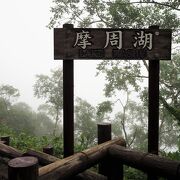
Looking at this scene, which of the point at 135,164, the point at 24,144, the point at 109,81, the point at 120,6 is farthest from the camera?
the point at 109,81

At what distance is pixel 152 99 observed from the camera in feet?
14.4

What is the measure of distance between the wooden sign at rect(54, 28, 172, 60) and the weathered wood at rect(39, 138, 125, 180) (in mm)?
1411

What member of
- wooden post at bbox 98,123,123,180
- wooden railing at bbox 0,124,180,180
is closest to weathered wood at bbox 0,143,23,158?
wooden railing at bbox 0,124,180,180

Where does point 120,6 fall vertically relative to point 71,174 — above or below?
above

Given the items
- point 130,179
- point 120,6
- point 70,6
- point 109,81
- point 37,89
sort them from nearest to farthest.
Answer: point 130,179 < point 120,6 < point 70,6 < point 109,81 < point 37,89

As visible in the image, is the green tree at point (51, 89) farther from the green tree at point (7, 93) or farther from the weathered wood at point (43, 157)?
the weathered wood at point (43, 157)

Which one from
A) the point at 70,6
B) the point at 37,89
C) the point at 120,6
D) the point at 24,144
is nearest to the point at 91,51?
the point at 24,144

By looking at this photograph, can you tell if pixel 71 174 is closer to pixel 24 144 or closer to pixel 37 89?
pixel 24 144

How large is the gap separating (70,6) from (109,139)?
13.8 m

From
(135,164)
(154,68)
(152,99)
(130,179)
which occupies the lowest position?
(130,179)

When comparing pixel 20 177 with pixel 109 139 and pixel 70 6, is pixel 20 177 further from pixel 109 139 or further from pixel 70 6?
pixel 70 6

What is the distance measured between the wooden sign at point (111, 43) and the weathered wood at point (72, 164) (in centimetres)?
141

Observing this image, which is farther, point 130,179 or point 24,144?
point 24,144

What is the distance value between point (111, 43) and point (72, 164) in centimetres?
197
